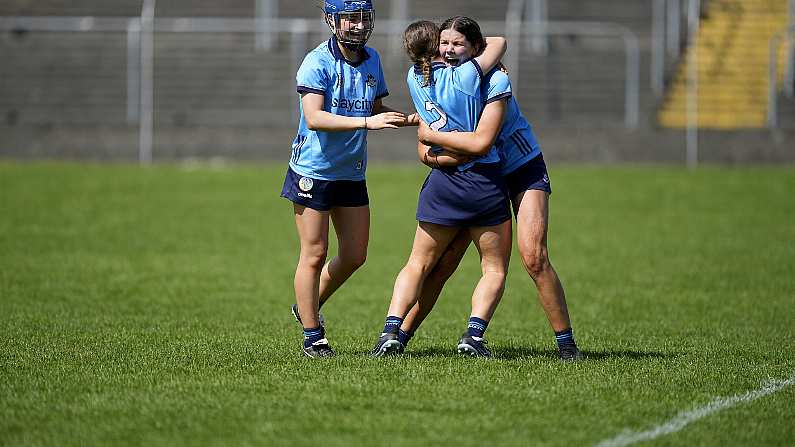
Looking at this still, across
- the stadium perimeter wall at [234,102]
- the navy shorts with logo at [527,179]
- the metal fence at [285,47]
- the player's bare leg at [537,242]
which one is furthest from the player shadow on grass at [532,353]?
the metal fence at [285,47]

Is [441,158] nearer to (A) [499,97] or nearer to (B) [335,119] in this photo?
(A) [499,97]

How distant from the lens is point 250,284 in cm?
1286

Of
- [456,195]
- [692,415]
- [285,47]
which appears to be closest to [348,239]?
[456,195]

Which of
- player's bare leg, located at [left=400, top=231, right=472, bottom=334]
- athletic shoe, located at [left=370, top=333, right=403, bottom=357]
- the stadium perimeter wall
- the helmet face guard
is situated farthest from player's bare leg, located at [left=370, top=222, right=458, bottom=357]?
the stadium perimeter wall

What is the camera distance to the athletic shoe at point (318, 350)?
7.66 m

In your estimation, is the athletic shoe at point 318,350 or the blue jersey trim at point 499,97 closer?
the blue jersey trim at point 499,97

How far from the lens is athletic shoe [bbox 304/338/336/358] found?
766 cm

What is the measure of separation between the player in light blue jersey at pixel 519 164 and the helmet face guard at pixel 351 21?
471mm

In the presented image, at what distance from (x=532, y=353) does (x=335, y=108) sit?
84.0 inches

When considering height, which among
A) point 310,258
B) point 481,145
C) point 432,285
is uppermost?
point 481,145

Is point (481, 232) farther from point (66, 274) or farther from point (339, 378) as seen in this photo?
point (66, 274)

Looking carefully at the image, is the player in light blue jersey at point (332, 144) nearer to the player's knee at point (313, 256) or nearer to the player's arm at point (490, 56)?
the player's knee at point (313, 256)

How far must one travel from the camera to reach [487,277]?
7.59m

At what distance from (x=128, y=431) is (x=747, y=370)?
3830 mm
